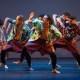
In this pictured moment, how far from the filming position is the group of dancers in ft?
19.0

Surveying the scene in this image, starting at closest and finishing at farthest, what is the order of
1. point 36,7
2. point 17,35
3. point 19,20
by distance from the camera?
point 19,20
point 17,35
point 36,7

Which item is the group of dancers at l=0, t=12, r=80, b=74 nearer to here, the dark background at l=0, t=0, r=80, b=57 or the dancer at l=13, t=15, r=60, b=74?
the dancer at l=13, t=15, r=60, b=74

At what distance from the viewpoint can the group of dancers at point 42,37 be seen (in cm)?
579

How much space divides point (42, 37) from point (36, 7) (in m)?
4.27

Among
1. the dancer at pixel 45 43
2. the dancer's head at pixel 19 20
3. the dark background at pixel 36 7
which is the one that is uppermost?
the dark background at pixel 36 7

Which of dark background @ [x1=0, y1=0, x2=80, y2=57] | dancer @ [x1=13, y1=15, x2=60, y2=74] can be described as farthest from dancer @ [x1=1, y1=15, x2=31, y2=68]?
dark background @ [x1=0, y1=0, x2=80, y2=57]

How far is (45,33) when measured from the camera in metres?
5.76

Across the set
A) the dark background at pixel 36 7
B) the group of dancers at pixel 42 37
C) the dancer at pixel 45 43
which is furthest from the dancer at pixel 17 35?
the dark background at pixel 36 7

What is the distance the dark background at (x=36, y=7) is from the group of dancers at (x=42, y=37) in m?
2.77

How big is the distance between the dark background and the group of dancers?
2.77 meters

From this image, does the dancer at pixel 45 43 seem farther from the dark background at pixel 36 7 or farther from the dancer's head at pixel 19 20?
the dark background at pixel 36 7

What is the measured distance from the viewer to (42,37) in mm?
5816

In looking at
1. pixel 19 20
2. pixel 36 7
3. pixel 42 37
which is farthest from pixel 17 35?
pixel 36 7

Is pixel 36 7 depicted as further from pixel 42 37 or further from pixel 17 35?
pixel 42 37
